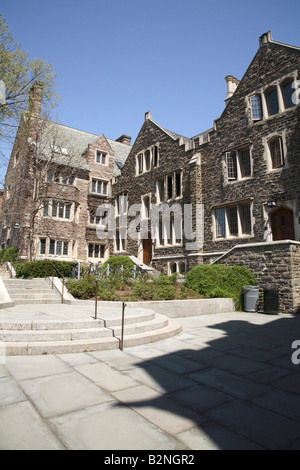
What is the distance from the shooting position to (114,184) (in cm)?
2900

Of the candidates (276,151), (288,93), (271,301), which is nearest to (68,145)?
(276,151)

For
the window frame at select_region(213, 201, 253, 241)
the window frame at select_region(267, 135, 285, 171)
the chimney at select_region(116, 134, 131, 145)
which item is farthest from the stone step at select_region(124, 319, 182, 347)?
the chimney at select_region(116, 134, 131, 145)

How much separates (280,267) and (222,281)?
2.49 m

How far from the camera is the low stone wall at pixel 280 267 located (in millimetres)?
11820

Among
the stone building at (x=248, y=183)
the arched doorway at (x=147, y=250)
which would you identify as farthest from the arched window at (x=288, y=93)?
the arched doorway at (x=147, y=250)

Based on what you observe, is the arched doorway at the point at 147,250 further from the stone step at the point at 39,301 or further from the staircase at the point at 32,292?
the stone step at the point at 39,301

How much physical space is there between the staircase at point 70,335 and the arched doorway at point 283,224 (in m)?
10.6

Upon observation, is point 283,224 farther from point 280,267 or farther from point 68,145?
point 68,145

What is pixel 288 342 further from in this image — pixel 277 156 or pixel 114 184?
pixel 114 184

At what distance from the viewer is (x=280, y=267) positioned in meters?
12.2

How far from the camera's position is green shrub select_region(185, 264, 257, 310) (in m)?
12.9

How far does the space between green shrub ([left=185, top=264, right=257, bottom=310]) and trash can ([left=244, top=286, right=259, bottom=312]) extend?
13.3 inches

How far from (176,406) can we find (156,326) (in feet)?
13.1
